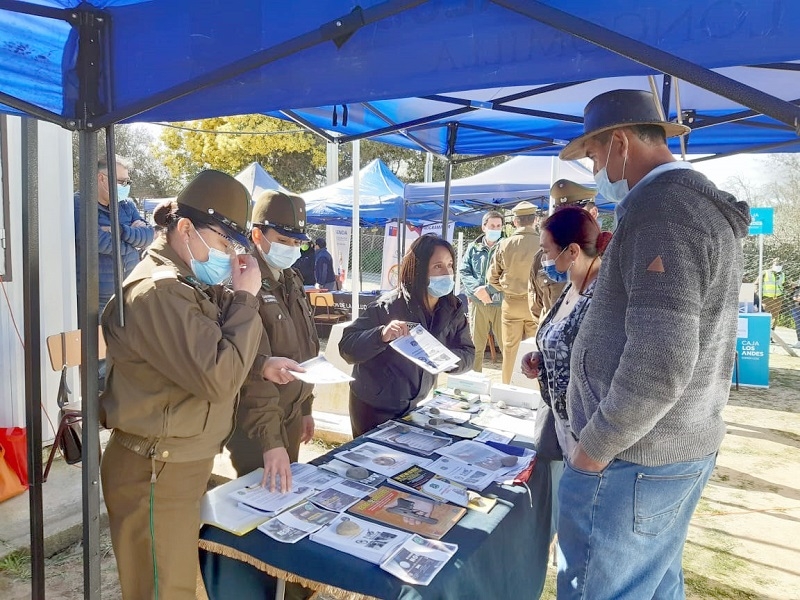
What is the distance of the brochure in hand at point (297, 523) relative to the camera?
1.50 meters

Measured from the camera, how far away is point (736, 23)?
1.20 meters

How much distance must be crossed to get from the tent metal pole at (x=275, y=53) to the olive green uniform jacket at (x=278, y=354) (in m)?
0.73

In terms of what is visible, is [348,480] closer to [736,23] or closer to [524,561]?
[524,561]

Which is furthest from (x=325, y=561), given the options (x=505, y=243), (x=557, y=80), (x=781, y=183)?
(x=781, y=183)

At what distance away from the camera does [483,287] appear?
20.3 feet

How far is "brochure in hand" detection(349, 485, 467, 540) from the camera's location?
157cm

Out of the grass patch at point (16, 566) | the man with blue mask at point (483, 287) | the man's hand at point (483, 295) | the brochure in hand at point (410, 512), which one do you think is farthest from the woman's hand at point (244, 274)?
the man's hand at point (483, 295)

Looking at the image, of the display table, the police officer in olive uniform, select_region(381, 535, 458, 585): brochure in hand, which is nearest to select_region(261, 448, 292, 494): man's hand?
the display table

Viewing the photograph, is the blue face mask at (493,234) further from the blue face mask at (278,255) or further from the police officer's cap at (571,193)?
the blue face mask at (278,255)

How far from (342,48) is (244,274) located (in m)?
0.70

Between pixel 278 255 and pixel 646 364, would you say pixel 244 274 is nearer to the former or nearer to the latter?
pixel 278 255

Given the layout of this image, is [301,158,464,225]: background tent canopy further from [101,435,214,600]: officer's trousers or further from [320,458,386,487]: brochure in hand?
[101,435,214,600]: officer's trousers

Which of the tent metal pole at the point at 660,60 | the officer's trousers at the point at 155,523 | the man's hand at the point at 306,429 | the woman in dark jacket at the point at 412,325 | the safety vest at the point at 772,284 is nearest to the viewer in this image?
the tent metal pole at the point at 660,60

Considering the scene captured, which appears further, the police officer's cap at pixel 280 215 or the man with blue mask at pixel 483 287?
the man with blue mask at pixel 483 287
